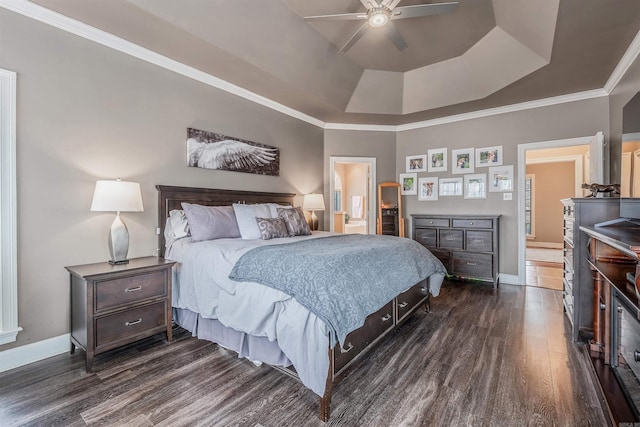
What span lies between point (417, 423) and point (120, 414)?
1.66 meters

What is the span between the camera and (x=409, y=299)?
9.16ft

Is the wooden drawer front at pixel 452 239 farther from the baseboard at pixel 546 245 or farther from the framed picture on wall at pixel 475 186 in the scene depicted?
the baseboard at pixel 546 245

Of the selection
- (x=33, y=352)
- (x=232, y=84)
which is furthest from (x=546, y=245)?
(x=33, y=352)

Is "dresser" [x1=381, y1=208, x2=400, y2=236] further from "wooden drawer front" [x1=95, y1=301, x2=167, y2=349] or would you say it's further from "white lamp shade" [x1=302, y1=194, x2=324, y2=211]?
"wooden drawer front" [x1=95, y1=301, x2=167, y2=349]

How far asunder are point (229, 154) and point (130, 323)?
215 cm

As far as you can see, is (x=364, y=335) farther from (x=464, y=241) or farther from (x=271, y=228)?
(x=464, y=241)

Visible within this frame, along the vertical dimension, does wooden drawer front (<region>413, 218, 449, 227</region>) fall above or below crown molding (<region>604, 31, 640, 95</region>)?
below

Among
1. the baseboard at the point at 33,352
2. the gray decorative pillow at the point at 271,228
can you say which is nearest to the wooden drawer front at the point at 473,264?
the gray decorative pillow at the point at 271,228

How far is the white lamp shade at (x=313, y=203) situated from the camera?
4598 mm

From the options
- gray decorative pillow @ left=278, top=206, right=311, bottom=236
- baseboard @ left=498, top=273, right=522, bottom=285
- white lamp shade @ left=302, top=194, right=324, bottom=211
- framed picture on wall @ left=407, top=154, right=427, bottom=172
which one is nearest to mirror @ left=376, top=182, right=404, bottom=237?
framed picture on wall @ left=407, top=154, right=427, bottom=172

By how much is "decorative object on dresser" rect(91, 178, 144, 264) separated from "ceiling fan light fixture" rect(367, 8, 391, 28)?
2.44 metres

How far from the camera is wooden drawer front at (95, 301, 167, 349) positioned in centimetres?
215

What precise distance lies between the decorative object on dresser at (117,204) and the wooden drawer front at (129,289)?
→ 0.28m

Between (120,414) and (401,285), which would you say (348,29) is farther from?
(120,414)
